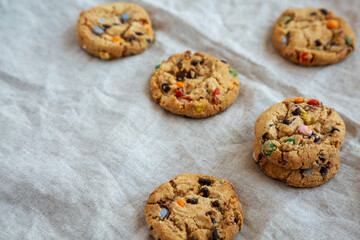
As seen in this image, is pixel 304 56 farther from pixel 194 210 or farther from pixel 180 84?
pixel 194 210

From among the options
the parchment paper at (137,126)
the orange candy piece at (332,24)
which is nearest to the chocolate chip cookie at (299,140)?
the parchment paper at (137,126)

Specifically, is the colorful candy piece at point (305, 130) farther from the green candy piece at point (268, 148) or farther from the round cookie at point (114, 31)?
the round cookie at point (114, 31)

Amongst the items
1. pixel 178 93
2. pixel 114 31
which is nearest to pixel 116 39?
pixel 114 31

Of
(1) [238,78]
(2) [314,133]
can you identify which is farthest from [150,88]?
(2) [314,133]

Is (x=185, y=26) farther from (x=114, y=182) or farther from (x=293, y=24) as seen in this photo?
(x=114, y=182)

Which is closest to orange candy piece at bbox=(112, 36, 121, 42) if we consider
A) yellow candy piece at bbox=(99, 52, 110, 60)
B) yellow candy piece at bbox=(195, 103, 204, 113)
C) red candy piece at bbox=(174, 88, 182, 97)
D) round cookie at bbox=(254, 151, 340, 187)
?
yellow candy piece at bbox=(99, 52, 110, 60)

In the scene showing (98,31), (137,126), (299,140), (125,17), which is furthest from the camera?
(125,17)
